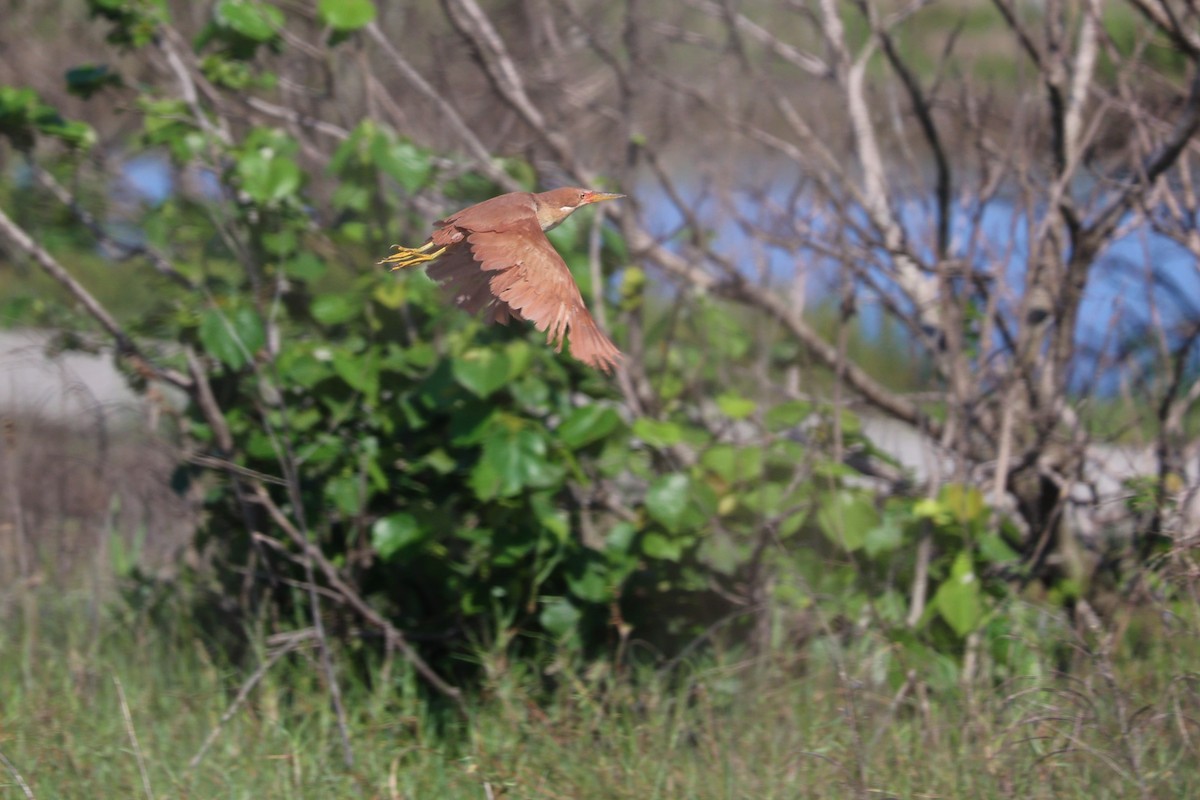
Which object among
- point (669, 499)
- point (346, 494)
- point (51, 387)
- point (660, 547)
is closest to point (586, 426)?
point (669, 499)

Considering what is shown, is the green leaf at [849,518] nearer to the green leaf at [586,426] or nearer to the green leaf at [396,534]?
the green leaf at [586,426]

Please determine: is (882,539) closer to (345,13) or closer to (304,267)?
(304,267)

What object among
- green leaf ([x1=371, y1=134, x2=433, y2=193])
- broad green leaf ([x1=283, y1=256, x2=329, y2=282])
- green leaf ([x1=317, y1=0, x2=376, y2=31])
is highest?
green leaf ([x1=317, y1=0, x2=376, y2=31])

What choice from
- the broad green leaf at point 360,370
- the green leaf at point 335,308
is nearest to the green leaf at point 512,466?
the broad green leaf at point 360,370

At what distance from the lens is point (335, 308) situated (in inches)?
152

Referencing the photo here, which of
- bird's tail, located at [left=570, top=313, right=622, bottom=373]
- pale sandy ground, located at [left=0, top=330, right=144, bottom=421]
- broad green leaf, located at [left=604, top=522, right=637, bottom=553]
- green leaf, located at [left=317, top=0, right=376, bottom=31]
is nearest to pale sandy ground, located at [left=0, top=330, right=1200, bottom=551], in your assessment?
pale sandy ground, located at [left=0, top=330, right=144, bottom=421]

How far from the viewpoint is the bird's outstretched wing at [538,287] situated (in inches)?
93.4

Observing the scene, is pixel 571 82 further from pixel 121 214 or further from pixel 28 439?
pixel 28 439

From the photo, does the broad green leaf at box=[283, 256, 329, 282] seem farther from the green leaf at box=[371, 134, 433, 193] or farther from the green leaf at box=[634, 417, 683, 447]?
the green leaf at box=[634, 417, 683, 447]

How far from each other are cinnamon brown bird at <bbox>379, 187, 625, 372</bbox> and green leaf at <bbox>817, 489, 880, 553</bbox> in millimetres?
1298

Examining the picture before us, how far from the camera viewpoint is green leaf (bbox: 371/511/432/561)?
369 centimetres

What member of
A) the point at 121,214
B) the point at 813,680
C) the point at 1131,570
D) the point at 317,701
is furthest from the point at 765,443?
the point at 121,214

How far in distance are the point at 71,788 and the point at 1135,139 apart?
141 inches

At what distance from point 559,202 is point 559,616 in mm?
1342
